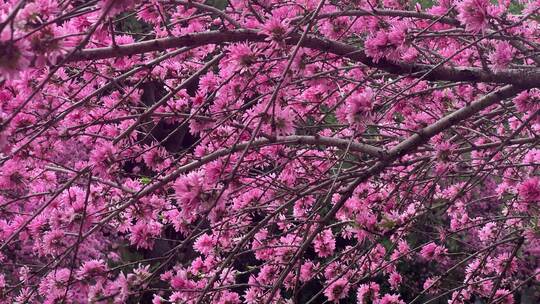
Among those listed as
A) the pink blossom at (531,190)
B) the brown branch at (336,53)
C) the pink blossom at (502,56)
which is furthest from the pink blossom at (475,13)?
the pink blossom at (531,190)

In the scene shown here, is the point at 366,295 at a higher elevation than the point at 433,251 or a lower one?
higher

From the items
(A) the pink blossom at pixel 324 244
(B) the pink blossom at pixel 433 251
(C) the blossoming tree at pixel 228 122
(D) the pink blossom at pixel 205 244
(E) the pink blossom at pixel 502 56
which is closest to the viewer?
(C) the blossoming tree at pixel 228 122

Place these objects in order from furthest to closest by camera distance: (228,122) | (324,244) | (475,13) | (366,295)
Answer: (324,244) → (366,295) → (228,122) → (475,13)

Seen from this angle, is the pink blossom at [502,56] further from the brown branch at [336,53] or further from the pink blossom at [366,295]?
the pink blossom at [366,295]

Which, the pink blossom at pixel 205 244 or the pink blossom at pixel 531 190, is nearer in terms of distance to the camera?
the pink blossom at pixel 531 190

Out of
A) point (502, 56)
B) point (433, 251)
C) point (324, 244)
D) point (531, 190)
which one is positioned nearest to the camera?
point (502, 56)

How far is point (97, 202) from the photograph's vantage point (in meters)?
2.99

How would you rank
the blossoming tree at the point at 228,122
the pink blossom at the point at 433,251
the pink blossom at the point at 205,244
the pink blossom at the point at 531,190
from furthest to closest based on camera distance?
the pink blossom at the point at 433,251
the pink blossom at the point at 205,244
the pink blossom at the point at 531,190
the blossoming tree at the point at 228,122

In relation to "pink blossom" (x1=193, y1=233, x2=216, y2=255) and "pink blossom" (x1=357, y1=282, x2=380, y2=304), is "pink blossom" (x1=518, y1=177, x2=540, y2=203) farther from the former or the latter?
"pink blossom" (x1=193, y1=233, x2=216, y2=255)

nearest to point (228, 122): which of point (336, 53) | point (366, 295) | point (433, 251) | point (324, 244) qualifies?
point (336, 53)

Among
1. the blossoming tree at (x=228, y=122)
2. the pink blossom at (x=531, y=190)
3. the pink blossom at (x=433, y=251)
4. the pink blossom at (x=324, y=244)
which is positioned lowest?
the pink blossom at (x=433, y=251)

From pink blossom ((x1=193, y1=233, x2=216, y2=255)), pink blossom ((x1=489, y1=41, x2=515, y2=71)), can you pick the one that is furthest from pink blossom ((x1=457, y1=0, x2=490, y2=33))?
pink blossom ((x1=193, y1=233, x2=216, y2=255))

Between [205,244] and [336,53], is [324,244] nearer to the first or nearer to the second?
[205,244]

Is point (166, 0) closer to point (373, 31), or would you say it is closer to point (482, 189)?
point (373, 31)
